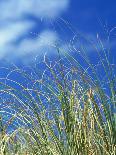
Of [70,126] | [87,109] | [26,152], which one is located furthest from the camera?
[26,152]

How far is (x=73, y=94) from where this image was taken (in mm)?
2473

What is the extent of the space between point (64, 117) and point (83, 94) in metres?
0.26

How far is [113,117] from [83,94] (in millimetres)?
268

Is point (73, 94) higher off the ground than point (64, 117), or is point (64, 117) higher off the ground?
point (73, 94)

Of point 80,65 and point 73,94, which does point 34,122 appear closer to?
point 73,94

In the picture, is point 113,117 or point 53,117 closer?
point 113,117

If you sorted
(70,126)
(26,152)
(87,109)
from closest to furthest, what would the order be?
(70,126) < (87,109) < (26,152)

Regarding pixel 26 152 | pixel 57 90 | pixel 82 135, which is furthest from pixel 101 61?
pixel 26 152

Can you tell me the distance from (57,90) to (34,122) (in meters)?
0.24

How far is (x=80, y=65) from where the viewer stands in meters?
2.58

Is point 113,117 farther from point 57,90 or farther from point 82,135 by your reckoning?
point 57,90

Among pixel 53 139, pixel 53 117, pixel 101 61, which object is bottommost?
pixel 53 139

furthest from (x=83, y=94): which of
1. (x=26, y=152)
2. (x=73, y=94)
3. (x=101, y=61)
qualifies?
(x=26, y=152)

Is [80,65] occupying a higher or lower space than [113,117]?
higher
